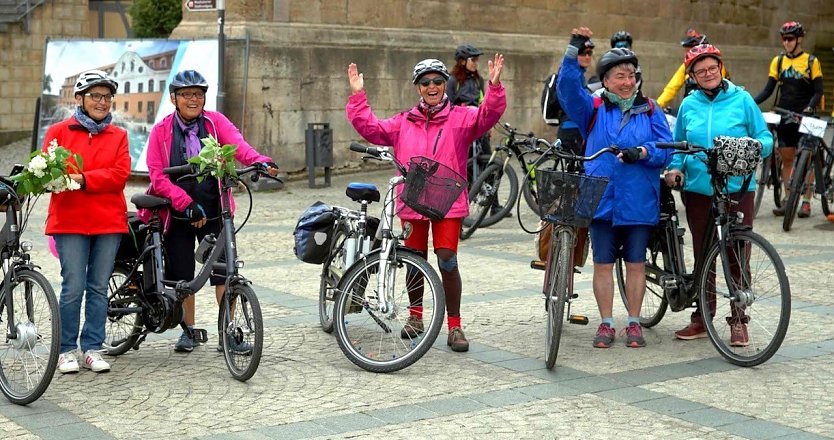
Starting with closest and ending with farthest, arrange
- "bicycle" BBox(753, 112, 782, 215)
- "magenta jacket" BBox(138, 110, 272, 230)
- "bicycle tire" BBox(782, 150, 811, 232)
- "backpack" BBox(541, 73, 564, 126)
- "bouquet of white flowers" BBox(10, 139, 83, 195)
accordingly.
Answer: "bouquet of white flowers" BBox(10, 139, 83, 195), "magenta jacket" BBox(138, 110, 272, 230), "backpack" BBox(541, 73, 564, 126), "bicycle tire" BBox(782, 150, 811, 232), "bicycle" BBox(753, 112, 782, 215)

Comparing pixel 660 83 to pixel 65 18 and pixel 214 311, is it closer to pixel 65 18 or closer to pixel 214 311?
pixel 65 18

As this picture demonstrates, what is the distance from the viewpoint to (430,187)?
7184mm

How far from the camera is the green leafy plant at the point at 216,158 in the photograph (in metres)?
6.97

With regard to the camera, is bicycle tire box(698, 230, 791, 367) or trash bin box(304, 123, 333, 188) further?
trash bin box(304, 123, 333, 188)

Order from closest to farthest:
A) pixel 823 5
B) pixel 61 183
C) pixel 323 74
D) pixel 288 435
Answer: pixel 288 435
pixel 61 183
pixel 323 74
pixel 823 5

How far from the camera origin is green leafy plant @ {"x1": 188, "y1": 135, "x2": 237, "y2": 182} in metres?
6.97

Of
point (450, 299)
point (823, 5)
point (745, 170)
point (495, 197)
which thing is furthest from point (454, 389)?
point (823, 5)

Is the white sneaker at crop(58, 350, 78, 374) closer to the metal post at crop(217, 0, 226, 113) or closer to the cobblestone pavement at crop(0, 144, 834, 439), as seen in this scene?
the cobblestone pavement at crop(0, 144, 834, 439)

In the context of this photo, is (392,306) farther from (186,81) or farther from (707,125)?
(707,125)

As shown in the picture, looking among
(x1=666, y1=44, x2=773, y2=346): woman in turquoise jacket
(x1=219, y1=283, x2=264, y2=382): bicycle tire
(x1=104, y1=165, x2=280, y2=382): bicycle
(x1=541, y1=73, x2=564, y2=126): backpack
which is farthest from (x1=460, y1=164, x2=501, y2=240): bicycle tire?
(x1=219, y1=283, x2=264, y2=382): bicycle tire

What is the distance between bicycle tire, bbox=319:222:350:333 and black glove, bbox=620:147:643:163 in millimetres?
1665

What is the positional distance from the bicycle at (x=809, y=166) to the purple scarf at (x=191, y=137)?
7.00 m

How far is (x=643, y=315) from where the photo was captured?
8.44 meters

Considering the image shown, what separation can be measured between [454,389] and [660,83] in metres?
17.5
